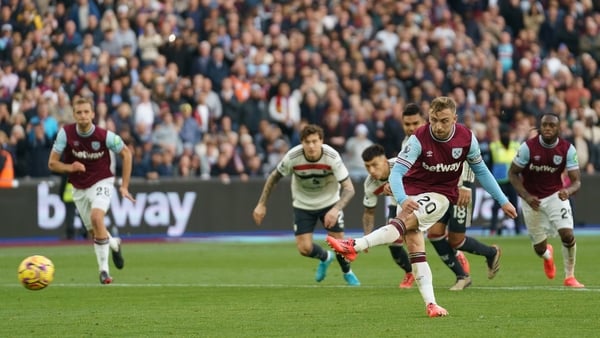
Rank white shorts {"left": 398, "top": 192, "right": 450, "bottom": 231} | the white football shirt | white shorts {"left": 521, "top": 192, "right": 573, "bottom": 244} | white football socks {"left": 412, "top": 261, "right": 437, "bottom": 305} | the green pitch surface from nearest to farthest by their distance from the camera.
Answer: the green pitch surface
white football socks {"left": 412, "top": 261, "right": 437, "bottom": 305}
white shorts {"left": 398, "top": 192, "right": 450, "bottom": 231}
white shorts {"left": 521, "top": 192, "right": 573, "bottom": 244}
the white football shirt

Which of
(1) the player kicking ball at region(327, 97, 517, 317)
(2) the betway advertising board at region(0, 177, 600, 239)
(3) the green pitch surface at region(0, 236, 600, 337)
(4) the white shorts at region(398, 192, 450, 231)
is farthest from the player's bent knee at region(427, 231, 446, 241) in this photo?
(2) the betway advertising board at region(0, 177, 600, 239)

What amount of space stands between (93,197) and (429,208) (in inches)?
254

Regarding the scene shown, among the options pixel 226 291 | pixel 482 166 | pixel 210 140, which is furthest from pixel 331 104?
pixel 482 166

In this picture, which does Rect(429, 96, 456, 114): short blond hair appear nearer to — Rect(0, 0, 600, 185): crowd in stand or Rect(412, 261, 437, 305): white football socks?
Rect(412, 261, 437, 305): white football socks

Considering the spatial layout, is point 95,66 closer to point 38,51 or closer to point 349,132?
point 38,51

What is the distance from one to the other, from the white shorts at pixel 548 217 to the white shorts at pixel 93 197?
18.1ft

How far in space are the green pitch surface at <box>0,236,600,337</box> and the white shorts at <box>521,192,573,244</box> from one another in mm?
622

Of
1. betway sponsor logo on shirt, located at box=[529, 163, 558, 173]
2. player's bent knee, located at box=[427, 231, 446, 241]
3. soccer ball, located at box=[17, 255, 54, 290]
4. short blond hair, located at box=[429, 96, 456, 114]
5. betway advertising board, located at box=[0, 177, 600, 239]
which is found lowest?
betway advertising board, located at box=[0, 177, 600, 239]

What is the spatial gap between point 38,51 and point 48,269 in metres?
14.8

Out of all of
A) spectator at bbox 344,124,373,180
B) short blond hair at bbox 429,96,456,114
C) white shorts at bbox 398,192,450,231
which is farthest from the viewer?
spectator at bbox 344,124,373,180

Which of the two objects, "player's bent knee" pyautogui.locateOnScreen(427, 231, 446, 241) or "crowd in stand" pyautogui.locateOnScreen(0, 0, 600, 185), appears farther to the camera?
"crowd in stand" pyautogui.locateOnScreen(0, 0, 600, 185)

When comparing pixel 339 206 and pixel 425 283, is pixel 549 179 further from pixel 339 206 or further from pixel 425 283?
pixel 425 283

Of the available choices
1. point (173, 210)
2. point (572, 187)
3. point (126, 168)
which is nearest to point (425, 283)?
point (572, 187)

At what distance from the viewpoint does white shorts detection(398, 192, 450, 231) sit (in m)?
13.0
